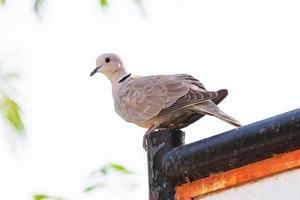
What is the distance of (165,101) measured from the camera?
555cm

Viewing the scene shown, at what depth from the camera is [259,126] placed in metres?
2.33

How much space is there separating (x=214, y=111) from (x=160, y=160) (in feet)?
8.49

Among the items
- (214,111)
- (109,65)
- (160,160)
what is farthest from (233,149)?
(109,65)

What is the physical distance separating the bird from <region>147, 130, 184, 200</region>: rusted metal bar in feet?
7.17

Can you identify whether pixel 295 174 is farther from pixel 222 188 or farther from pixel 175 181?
pixel 175 181

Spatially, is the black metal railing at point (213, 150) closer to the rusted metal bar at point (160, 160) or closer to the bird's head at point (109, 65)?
the rusted metal bar at point (160, 160)

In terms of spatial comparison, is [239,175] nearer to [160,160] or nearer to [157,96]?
[160,160]

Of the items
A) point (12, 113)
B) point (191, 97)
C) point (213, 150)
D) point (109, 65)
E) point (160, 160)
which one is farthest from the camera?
point (109, 65)

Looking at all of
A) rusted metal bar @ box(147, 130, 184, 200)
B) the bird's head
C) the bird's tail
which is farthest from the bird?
rusted metal bar @ box(147, 130, 184, 200)

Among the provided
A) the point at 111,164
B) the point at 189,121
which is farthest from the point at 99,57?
the point at 111,164

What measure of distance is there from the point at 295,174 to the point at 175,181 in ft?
1.43

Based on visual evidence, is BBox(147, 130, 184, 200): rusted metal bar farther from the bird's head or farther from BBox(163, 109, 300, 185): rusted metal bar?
the bird's head

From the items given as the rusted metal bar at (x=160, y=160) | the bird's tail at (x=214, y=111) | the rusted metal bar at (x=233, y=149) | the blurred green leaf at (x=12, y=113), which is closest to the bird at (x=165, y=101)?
the bird's tail at (x=214, y=111)

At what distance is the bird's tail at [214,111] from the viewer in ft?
16.4
